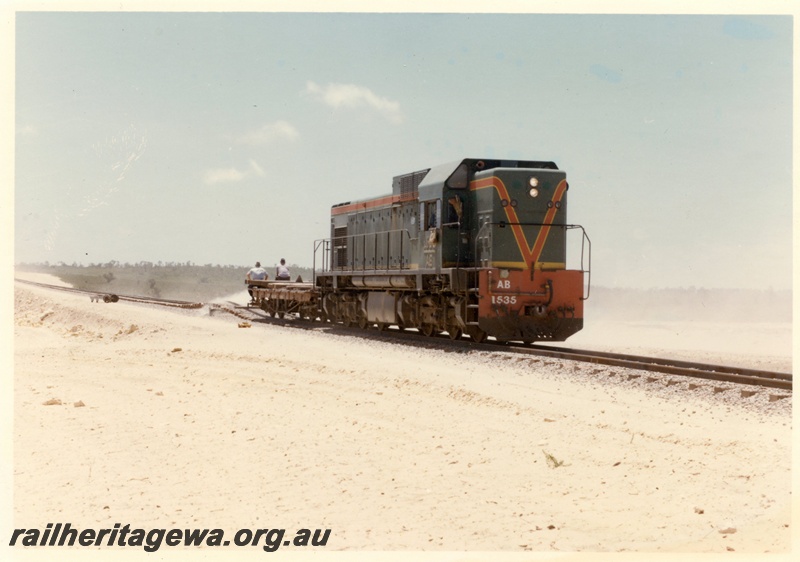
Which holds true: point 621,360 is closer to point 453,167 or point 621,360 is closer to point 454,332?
point 454,332

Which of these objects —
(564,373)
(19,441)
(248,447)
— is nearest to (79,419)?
(19,441)

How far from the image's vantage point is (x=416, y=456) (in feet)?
28.2

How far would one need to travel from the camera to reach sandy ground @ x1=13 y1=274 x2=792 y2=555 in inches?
257

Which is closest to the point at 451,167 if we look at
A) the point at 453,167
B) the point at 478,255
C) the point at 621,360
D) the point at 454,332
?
the point at 453,167

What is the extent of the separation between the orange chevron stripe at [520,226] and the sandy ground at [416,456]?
290cm

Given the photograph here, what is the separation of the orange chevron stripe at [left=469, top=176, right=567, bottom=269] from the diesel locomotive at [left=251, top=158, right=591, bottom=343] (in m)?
0.02

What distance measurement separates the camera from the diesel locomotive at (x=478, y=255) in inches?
648

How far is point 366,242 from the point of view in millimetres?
22391

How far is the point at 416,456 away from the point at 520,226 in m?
9.02

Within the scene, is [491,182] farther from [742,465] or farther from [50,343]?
[50,343]

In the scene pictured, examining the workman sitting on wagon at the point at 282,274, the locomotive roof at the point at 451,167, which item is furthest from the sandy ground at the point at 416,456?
the workman sitting on wagon at the point at 282,274

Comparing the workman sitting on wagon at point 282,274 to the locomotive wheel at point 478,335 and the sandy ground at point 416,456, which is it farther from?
the sandy ground at point 416,456

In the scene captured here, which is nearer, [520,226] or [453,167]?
[520,226]

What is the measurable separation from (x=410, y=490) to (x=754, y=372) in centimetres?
702
